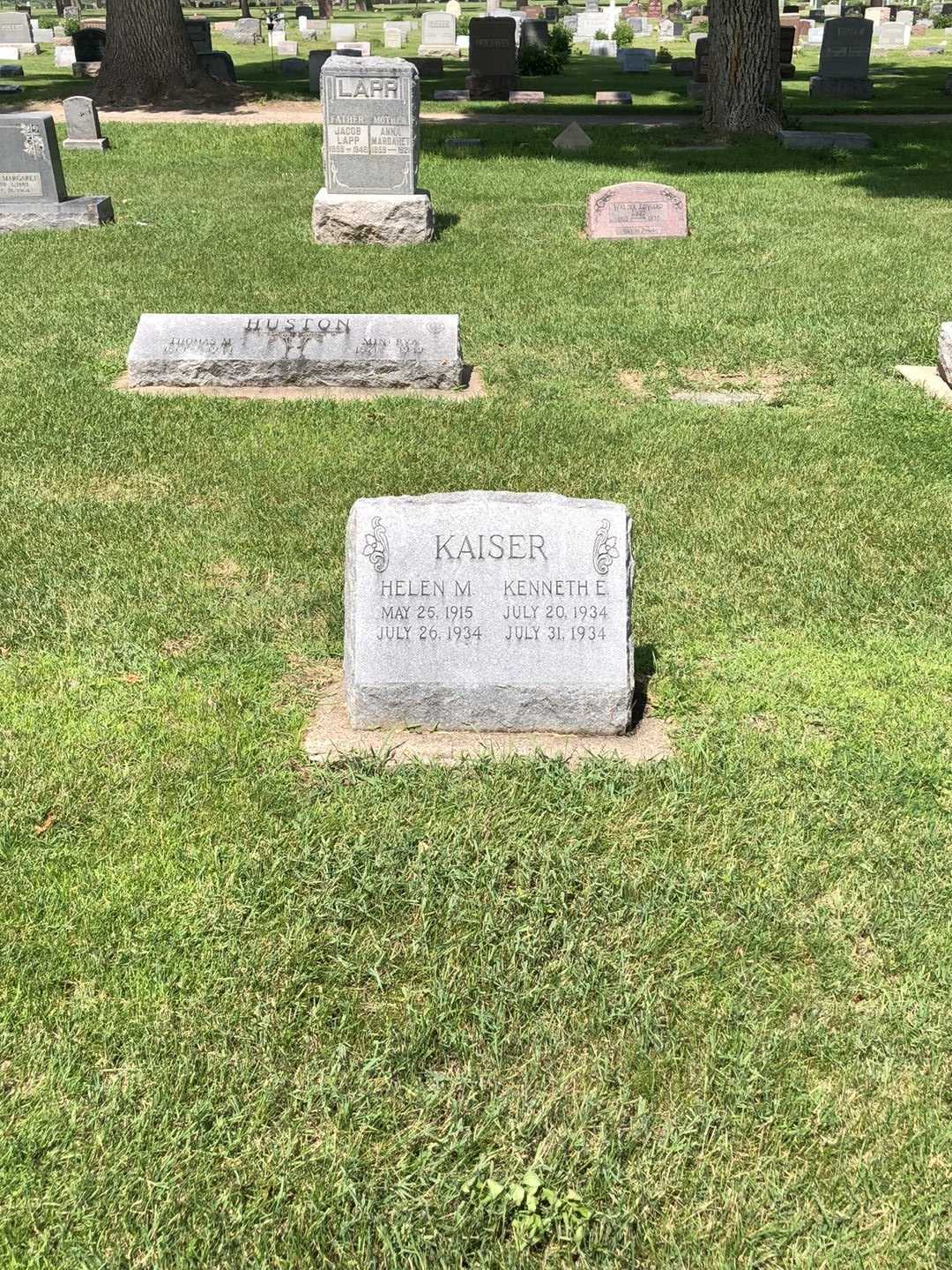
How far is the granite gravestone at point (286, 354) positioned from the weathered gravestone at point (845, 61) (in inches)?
811

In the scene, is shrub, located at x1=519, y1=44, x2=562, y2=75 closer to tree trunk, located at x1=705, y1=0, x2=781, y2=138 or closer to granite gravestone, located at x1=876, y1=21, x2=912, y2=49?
tree trunk, located at x1=705, y1=0, x2=781, y2=138

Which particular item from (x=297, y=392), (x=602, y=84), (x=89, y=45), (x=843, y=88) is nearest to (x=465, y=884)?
(x=297, y=392)

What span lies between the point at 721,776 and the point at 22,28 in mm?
43695

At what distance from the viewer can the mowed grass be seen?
2508 millimetres

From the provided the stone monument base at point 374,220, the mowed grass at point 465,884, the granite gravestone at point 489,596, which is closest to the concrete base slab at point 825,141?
the stone monument base at point 374,220

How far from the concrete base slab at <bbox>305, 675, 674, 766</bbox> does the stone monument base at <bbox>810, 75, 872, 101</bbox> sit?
24.5 meters

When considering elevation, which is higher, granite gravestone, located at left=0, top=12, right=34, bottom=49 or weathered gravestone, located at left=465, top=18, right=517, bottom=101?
granite gravestone, located at left=0, top=12, right=34, bottom=49

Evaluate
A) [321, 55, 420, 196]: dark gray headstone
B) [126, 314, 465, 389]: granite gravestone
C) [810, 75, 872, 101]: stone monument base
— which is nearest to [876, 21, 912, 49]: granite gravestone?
Result: [810, 75, 872, 101]: stone monument base

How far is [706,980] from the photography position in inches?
119

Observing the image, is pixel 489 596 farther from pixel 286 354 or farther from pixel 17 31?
pixel 17 31

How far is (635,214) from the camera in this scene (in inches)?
477

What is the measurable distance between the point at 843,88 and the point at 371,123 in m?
16.7

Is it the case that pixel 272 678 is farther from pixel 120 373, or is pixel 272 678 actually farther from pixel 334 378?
pixel 120 373

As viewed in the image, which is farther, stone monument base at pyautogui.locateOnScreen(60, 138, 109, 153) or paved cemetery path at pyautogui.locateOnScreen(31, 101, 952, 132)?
paved cemetery path at pyautogui.locateOnScreen(31, 101, 952, 132)
